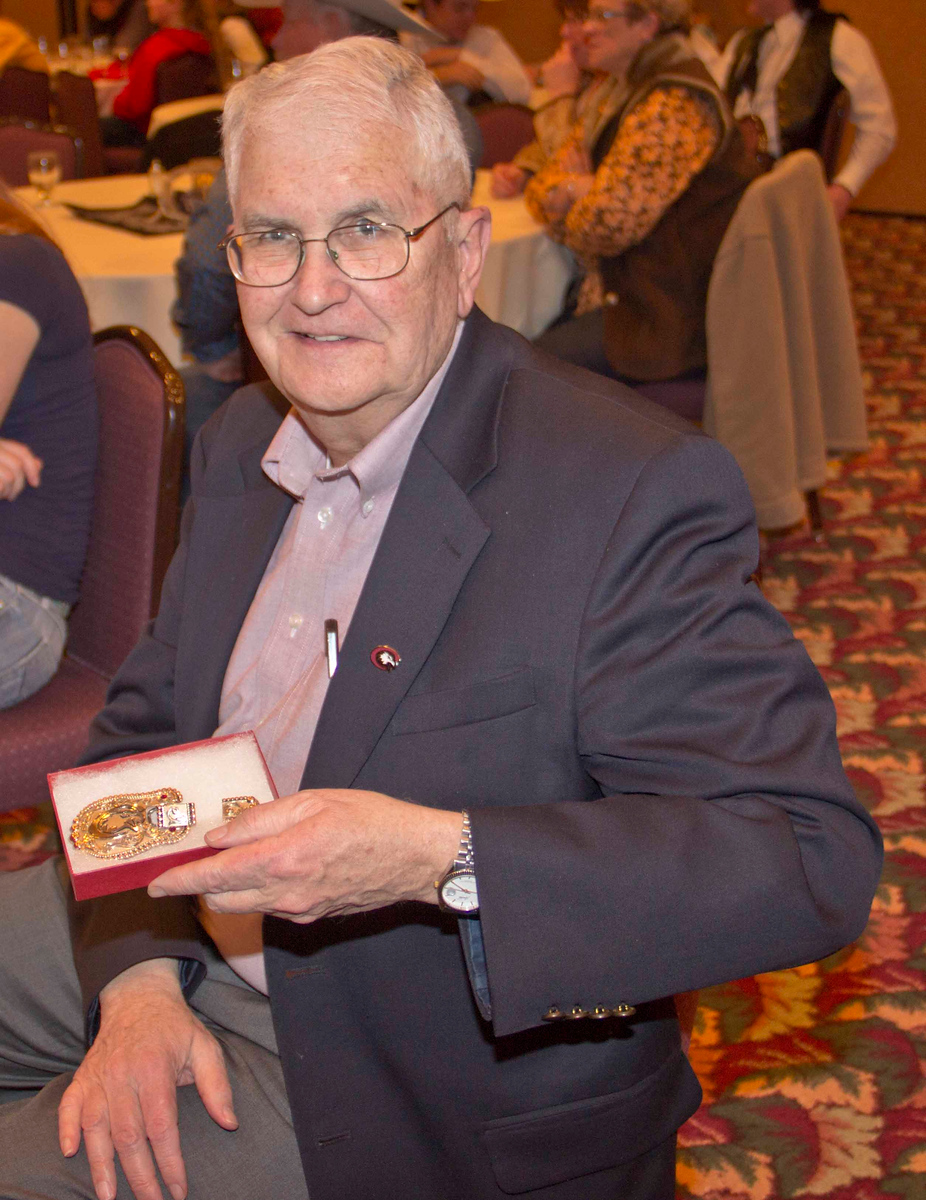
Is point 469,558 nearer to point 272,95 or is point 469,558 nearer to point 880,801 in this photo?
point 272,95

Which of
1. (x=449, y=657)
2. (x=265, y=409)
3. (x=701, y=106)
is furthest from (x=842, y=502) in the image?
(x=449, y=657)

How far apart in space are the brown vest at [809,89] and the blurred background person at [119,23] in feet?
16.2

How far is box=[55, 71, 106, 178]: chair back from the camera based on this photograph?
20.5 feet

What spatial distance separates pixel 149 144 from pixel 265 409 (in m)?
4.50

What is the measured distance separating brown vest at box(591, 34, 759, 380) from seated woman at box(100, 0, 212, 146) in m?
4.13


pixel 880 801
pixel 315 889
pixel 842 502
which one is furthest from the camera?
pixel 842 502

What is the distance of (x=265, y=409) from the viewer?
63.6 inches

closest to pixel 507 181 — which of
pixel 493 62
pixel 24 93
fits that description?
pixel 493 62

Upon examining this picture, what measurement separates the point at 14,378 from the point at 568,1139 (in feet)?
4.98

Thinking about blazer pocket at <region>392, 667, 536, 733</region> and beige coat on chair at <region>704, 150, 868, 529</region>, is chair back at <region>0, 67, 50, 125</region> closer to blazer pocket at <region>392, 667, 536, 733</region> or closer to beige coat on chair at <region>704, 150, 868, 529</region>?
beige coat on chair at <region>704, 150, 868, 529</region>

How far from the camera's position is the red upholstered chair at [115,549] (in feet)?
6.73

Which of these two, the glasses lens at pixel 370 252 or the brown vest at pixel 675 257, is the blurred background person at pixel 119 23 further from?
the glasses lens at pixel 370 252

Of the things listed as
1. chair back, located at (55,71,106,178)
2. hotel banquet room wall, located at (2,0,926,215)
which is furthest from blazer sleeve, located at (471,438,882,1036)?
hotel banquet room wall, located at (2,0,926,215)

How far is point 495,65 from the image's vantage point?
6.25 m
